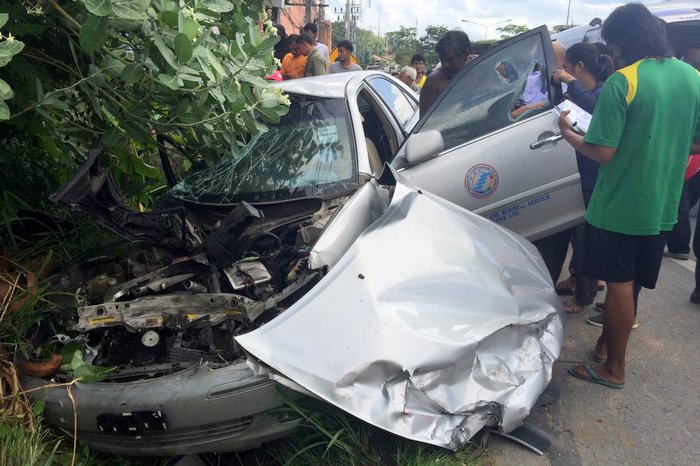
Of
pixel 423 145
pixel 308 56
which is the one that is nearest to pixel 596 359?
pixel 423 145

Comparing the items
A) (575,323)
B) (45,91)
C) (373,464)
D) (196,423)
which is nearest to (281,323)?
(196,423)

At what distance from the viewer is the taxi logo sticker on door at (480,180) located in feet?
12.2

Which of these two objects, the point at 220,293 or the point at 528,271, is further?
the point at 528,271

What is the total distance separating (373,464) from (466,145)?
6.85ft

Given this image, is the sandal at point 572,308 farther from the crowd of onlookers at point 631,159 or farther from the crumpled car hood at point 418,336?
the crumpled car hood at point 418,336

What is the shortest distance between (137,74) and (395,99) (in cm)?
272

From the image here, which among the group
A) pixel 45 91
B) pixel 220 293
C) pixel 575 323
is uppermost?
pixel 45 91

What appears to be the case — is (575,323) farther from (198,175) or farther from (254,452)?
(198,175)

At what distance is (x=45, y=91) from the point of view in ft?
9.74

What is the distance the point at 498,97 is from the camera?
3811 millimetres

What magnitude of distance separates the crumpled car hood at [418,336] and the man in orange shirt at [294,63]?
6.10 metres

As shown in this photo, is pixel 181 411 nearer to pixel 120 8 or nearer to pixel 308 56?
pixel 120 8

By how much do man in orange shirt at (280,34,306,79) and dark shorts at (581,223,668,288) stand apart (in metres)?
6.24

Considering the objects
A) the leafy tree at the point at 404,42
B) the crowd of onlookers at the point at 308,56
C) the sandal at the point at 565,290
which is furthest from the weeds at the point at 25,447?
the leafy tree at the point at 404,42
